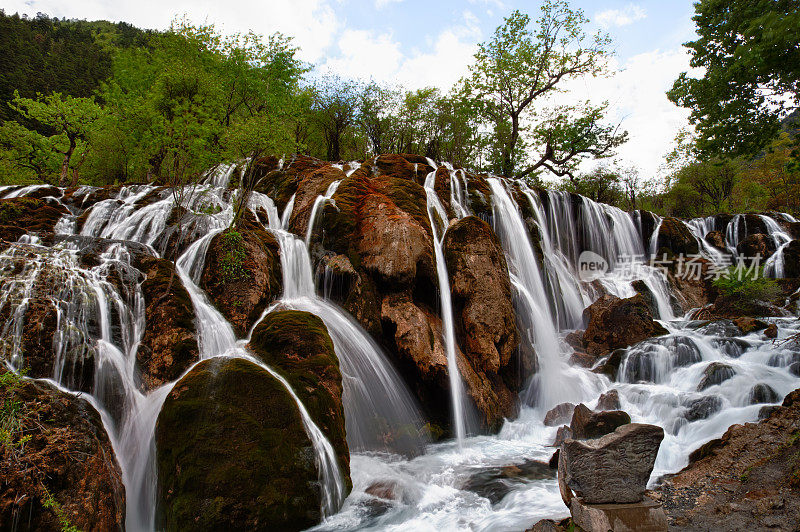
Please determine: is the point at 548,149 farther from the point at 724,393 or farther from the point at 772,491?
the point at 772,491

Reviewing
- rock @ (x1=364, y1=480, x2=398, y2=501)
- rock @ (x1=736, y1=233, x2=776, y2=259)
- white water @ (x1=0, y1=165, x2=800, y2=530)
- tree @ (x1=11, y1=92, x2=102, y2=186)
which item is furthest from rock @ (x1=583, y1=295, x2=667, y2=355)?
tree @ (x1=11, y1=92, x2=102, y2=186)

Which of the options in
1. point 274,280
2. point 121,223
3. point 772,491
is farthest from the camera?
point 121,223

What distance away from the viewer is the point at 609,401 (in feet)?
30.9

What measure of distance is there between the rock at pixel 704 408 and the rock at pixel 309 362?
715cm

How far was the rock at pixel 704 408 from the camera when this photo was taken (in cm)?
789

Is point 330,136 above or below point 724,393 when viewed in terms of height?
above

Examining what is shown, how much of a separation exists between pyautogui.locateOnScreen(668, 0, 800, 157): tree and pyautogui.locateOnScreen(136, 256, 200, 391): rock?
32.0ft

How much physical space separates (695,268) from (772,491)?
17532mm

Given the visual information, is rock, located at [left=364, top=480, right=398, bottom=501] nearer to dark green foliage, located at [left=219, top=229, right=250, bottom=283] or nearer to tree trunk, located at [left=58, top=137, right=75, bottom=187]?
dark green foliage, located at [left=219, top=229, right=250, bottom=283]

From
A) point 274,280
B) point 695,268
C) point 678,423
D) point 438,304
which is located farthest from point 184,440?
point 695,268

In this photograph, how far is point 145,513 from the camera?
4539 millimetres

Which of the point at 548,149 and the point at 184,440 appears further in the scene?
the point at 548,149

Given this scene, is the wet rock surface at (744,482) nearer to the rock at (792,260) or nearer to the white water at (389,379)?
the white water at (389,379)

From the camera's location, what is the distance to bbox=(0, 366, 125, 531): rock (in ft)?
11.4
